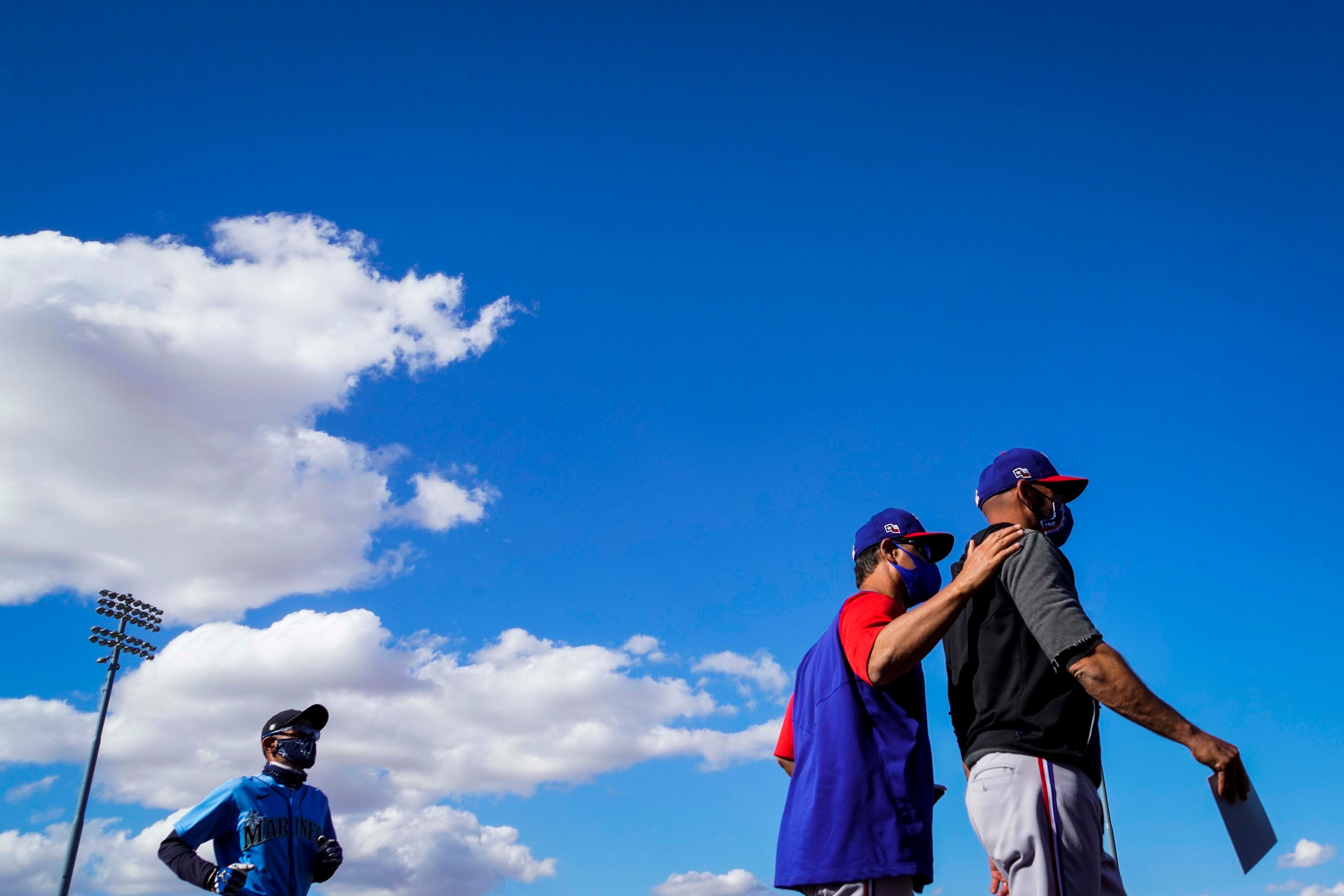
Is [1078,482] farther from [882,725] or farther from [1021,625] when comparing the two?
[882,725]

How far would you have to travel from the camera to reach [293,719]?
25.5 ft

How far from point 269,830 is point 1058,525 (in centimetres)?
633

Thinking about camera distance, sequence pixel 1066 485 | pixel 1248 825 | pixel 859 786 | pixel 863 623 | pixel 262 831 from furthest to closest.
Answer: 1. pixel 262 831
2. pixel 1066 485
3. pixel 863 623
4. pixel 859 786
5. pixel 1248 825

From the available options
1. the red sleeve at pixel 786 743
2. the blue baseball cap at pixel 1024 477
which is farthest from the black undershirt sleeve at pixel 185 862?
the blue baseball cap at pixel 1024 477

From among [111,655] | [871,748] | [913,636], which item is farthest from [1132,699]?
[111,655]

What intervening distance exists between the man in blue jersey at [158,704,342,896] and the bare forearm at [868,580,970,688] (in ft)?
17.8

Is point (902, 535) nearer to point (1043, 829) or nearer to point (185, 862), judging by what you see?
point (1043, 829)

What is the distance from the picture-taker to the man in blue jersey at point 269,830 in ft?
22.1

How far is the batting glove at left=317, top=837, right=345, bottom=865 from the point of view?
291 inches

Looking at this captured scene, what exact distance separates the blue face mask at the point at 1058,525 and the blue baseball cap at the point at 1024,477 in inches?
3.4

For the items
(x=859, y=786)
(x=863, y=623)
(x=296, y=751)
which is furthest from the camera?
(x=296, y=751)

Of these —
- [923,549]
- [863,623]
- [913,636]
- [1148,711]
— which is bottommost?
[1148,711]

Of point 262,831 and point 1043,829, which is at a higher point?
point 262,831

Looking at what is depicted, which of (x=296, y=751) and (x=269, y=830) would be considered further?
(x=296, y=751)
